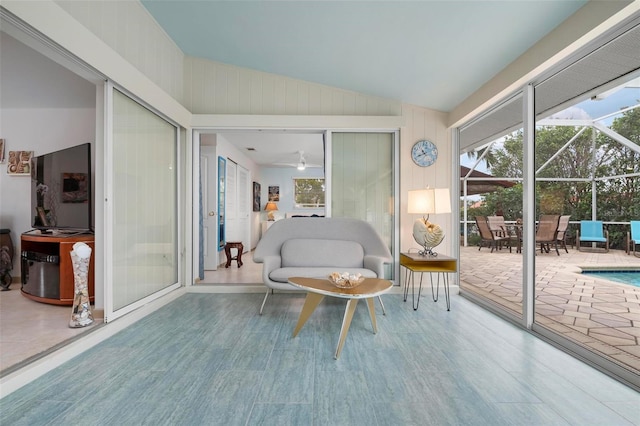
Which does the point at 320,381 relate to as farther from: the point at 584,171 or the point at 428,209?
the point at 584,171

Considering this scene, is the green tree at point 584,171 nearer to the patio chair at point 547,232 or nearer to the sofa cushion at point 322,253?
the patio chair at point 547,232

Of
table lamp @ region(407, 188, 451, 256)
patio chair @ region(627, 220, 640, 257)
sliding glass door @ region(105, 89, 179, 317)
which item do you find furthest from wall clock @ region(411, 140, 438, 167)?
sliding glass door @ region(105, 89, 179, 317)

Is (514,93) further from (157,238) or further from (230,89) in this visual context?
(157,238)

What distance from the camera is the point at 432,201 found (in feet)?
11.5

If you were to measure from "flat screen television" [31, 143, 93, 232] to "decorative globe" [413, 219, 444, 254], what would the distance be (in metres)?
3.59

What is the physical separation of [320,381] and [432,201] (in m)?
2.41

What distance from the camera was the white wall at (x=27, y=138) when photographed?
3.98 meters

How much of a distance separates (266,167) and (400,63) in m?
6.13

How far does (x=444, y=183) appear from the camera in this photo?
13.3ft

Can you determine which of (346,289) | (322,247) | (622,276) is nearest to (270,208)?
(322,247)

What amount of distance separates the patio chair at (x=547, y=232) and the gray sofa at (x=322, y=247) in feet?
4.42

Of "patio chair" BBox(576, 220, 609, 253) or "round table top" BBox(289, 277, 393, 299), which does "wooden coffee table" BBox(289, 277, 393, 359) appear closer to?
"round table top" BBox(289, 277, 393, 299)

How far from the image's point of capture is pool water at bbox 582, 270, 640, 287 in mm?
2052

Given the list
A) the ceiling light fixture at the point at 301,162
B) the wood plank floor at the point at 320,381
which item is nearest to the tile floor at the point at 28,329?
the wood plank floor at the point at 320,381
